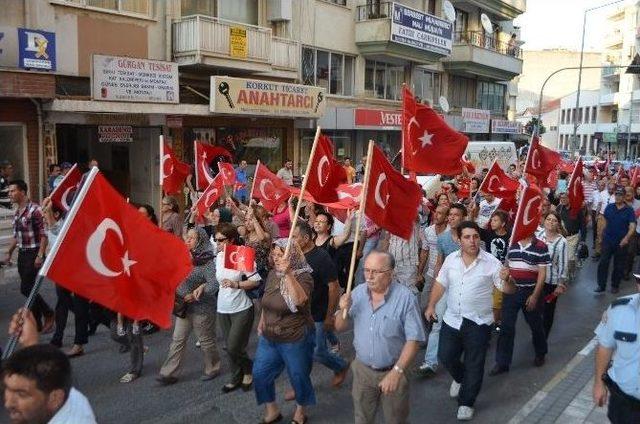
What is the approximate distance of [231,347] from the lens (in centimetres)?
566

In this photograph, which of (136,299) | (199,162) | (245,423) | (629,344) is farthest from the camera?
(199,162)

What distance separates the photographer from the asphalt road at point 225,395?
5367 mm

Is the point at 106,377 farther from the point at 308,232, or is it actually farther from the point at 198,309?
the point at 308,232

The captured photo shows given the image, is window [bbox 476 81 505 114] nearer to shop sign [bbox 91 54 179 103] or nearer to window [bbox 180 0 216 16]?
window [bbox 180 0 216 16]

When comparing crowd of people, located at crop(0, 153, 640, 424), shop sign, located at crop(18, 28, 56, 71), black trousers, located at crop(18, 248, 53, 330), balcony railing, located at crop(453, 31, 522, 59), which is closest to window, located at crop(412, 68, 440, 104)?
balcony railing, located at crop(453, 31, 522, 59)

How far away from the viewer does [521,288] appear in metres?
6.44

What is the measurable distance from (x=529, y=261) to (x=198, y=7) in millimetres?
13662

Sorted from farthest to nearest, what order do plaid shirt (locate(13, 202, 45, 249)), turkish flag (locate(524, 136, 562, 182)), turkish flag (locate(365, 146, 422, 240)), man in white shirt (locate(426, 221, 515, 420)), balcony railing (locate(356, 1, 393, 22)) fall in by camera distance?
balcony railing (locate(356, 1, 393, 22)) < turkish flag (locate(524, 136, 562, 182)) < plaid shirt (locate(13, 202, 45, 249)) < turkish flag (locate(365, 146, 422, 240)) < man in white shirt (locate(426, 221, 515, 420))

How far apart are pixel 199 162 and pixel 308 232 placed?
5.62 meters

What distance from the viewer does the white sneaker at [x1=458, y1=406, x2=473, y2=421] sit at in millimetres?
5316

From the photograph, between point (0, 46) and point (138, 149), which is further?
point (138, 149)

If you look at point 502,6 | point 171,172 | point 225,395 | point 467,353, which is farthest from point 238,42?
point 502,6

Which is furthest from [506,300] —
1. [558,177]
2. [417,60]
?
[417,60]

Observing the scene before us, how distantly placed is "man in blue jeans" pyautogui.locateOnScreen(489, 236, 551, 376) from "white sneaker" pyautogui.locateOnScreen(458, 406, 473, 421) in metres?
1.16
